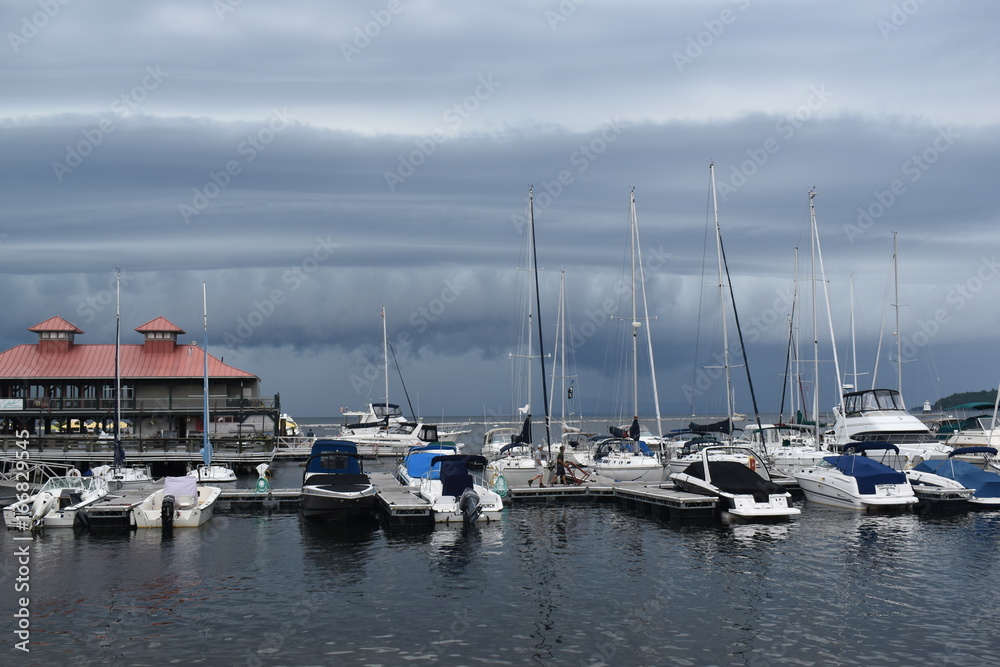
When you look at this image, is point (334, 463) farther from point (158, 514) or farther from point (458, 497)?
point (158, 514)

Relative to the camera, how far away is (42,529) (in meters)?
34.8

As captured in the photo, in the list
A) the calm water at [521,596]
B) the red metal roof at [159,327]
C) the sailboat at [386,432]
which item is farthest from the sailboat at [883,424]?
the red metal roof at [159,327]

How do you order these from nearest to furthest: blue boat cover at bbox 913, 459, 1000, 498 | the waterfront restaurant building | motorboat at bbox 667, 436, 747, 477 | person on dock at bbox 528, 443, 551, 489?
blue boat cover at bbox 913, 459, 1000, 498 < motorboat at bbox 667, 436, 747, 477 < person on dock at bbox 528, 443, 551, 489 < the waterfront restaurant building

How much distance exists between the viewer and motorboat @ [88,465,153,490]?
154ft

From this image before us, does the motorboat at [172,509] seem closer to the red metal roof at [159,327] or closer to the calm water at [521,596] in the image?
the calm water at [521,596]

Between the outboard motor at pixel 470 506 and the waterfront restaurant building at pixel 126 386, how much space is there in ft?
118

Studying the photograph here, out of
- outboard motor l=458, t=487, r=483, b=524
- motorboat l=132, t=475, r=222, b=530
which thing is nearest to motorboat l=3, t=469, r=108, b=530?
motorboat l=132, t=475, r=222, b=530

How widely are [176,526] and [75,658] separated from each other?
17717 millimetres

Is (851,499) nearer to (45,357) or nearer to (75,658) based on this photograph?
(75,658)

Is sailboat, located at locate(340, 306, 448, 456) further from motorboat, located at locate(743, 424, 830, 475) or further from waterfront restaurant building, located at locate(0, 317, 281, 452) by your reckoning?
motorboat, located at locate(743, 424, 830, 475)

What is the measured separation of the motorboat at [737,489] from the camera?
36.0 metres

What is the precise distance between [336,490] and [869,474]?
2397cm

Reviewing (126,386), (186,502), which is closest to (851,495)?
(186,502)

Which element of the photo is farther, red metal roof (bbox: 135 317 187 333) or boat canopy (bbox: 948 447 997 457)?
red metal roof (bbox: 135 317 187 333)
